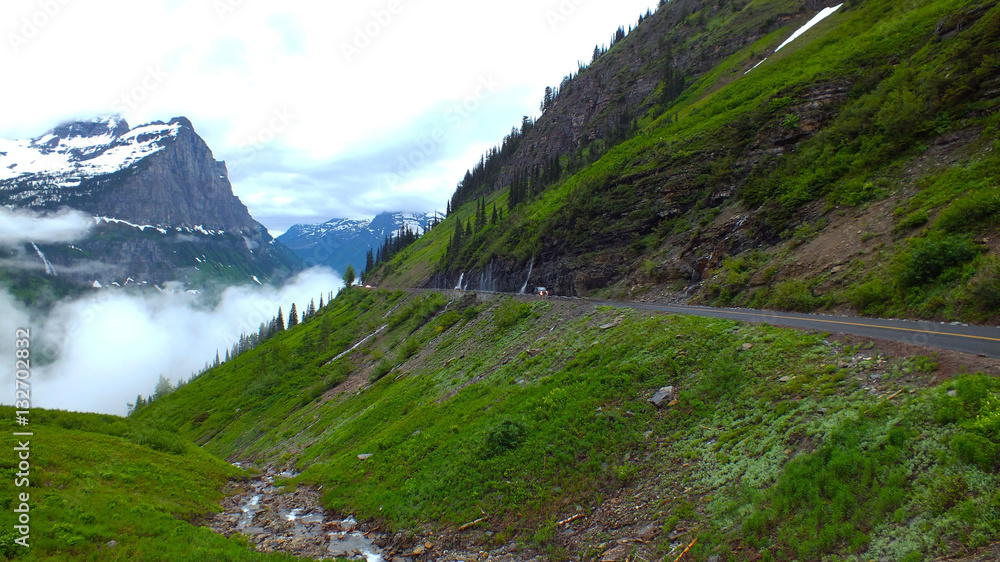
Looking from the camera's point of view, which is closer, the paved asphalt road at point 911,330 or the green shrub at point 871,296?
the paved asphalt road at point 911,330

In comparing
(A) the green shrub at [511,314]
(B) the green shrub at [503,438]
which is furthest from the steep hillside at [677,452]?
(A) the green shrub at [511,314]

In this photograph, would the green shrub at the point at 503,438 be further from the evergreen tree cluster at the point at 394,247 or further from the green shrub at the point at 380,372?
the evergreen tree cluster at the point at 394,247

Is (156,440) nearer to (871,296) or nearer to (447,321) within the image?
(447,321)

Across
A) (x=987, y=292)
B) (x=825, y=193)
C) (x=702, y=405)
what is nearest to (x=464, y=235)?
(x=825, y=193)

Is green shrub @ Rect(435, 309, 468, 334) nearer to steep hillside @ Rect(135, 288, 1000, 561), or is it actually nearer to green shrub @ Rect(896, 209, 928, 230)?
steep hillside @ Rect(135, 288, 1000, 561)

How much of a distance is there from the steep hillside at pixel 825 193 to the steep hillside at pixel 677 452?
7677 mm

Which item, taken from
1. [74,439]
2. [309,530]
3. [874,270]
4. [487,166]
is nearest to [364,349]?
[74,439]

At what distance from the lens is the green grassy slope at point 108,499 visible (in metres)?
11.9

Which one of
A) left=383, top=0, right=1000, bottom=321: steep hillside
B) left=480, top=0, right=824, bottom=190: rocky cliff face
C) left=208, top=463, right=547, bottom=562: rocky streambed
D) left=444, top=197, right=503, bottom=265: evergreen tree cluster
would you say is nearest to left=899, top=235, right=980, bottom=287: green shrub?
left=383, top=0, right=1000, bottom=321: steep hillside

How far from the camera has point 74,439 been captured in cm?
2119

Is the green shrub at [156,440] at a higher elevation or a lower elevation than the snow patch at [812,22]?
lower

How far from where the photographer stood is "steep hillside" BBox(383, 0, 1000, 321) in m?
18.6

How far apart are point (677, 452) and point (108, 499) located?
1962 centimetres

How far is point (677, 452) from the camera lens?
12797 mm
